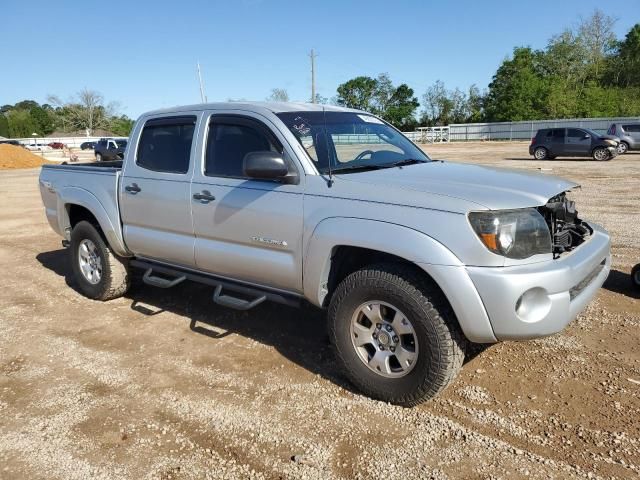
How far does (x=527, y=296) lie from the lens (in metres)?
2.83

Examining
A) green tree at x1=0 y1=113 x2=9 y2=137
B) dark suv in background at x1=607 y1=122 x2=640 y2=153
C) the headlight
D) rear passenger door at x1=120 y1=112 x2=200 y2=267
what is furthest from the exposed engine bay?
green tree at x1=0 y1=113 x2=9 y2=137

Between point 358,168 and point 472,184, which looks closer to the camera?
point 472,184

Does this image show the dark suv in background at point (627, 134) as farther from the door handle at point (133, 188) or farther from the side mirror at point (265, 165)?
the side mirror at point (265, 165)

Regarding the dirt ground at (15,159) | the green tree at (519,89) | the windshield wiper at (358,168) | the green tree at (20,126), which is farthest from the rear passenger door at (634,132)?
the green tree at (20,126)

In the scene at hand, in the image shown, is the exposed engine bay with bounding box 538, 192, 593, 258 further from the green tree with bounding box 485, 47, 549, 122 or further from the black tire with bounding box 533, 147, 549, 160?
the green tree with bounding box 485, 47, 549, 122

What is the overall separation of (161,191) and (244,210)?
107cm

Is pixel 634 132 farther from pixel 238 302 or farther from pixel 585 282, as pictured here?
pixel 238 302

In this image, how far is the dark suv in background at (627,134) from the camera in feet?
86.3

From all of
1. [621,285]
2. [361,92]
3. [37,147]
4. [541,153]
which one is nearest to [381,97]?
[361,92]

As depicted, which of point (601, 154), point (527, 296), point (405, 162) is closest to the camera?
point (527, 296)

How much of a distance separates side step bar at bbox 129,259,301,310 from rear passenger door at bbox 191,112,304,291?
68 millimetres

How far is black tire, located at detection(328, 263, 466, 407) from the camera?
3.01m

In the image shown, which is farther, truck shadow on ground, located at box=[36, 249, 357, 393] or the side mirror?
truck shadow on ground, located at box=[36, 249, 357, 393]

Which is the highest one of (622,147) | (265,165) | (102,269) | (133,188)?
(265,165)
